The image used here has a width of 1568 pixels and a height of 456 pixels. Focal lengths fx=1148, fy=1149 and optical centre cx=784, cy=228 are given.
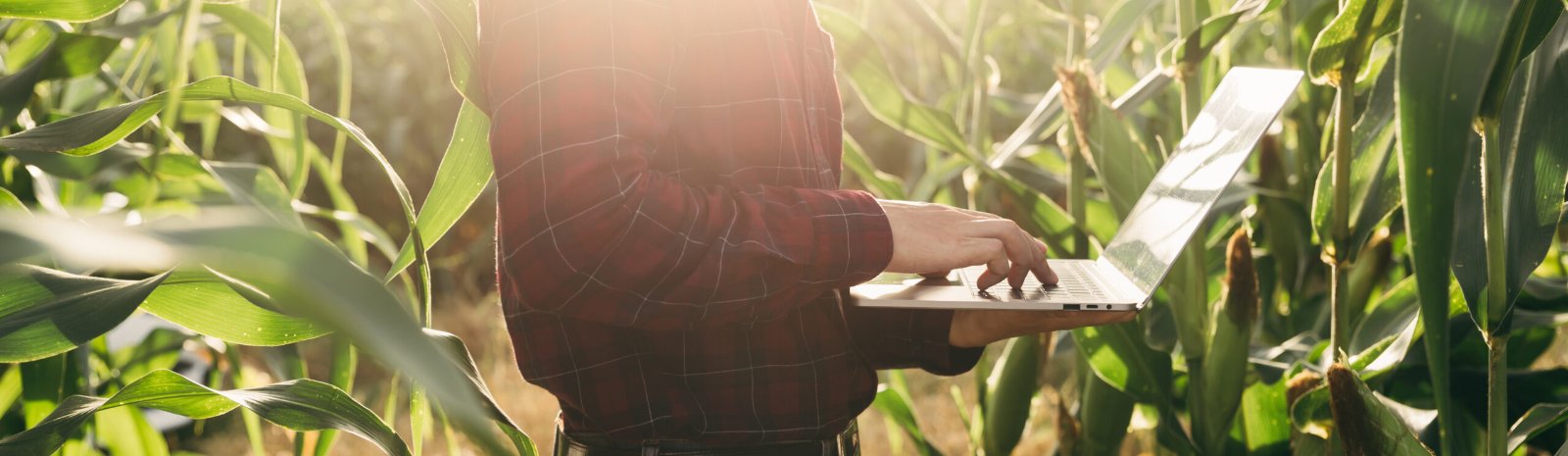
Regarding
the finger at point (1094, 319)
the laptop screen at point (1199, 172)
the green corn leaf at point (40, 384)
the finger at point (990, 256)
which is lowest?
the green corn leaf at point (40, 384)

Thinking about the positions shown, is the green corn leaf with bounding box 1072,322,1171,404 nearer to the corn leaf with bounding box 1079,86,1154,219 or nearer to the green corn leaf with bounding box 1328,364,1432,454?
the corn leaf with bounding box 1079,86,1154,219

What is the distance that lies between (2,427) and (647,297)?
1.58 feet

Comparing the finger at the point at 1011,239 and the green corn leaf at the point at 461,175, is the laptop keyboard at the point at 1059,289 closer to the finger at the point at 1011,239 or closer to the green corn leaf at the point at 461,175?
the finger at the point at 1011,239

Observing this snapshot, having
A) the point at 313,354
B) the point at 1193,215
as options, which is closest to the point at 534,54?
the point at 1193,215

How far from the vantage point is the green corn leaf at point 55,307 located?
1.25 feet

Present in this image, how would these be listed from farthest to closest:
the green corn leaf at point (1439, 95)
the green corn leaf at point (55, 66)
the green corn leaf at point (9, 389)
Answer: the green corn leaf at point (9, 389) → the green corn leaf at point (55, 66) → the green corn leaf at point (1439, 95)

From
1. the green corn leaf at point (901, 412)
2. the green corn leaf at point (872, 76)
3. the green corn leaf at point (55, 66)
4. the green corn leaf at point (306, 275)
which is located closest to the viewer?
the green corn leaf at point (306, 275)

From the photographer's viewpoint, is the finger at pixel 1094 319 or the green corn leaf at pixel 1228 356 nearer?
the finger at pixel 1094 319

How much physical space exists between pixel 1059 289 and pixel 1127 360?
252mm

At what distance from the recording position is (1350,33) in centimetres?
52

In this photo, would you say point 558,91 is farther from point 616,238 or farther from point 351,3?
point 351,3

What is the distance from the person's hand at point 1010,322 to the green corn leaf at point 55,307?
0.37 m

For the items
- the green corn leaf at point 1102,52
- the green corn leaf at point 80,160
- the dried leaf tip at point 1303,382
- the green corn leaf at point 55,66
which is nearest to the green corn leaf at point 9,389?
the green corn leaf at point 80,160

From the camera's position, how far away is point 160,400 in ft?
1.54
